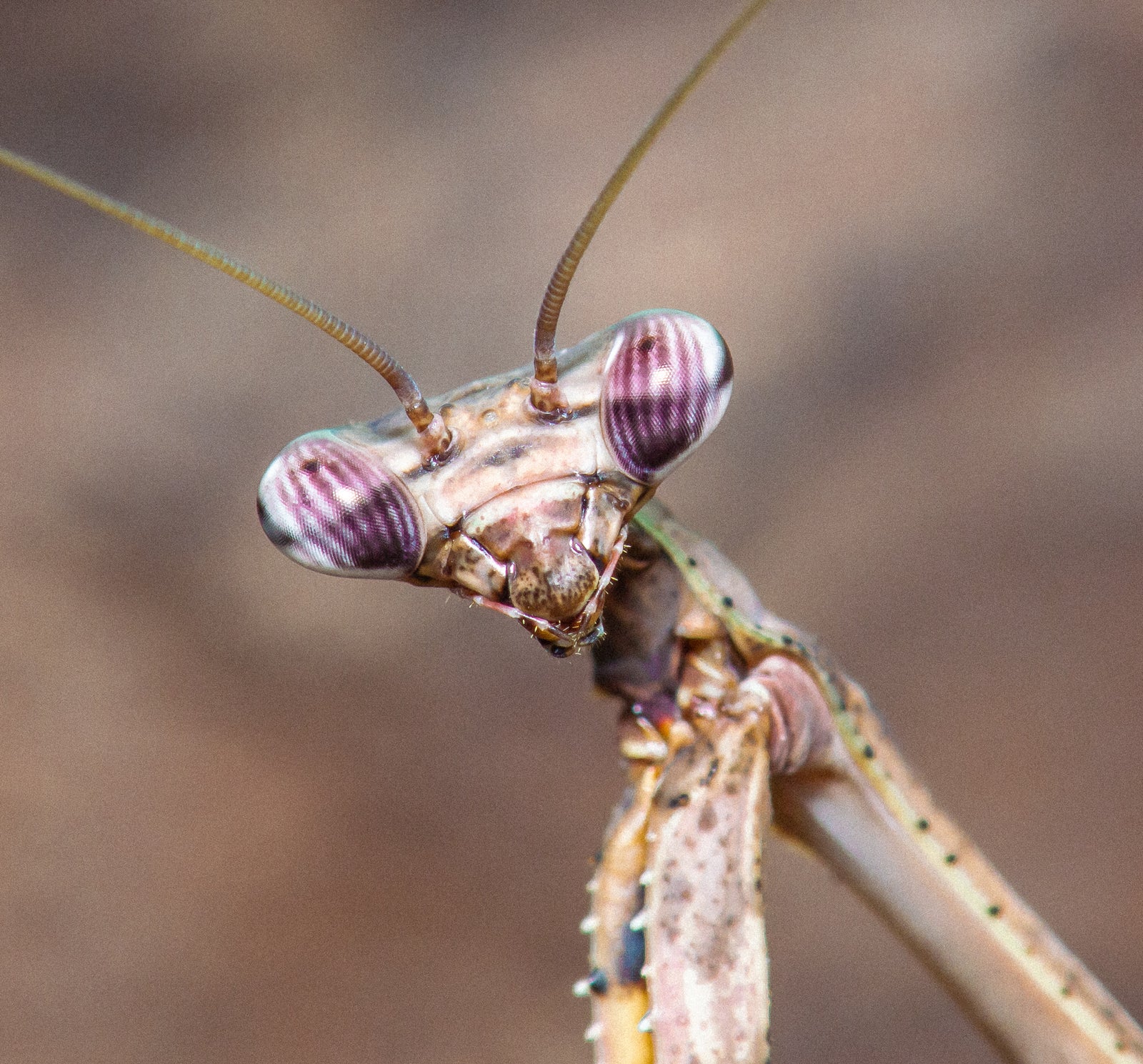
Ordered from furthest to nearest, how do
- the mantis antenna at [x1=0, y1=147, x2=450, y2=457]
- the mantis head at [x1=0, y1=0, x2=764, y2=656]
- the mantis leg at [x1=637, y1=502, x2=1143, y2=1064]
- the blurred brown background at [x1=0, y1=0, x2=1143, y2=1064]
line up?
the blurred brown background at [x1=0, y1=0, x2=1143, y2=1064] < the mantis leg at [x1=637, y1=502, x2=1143, y2=1064] < the mantis head at [x1=0, y1=0, x2=764, y2=656] < the mantis antenna at [x1=0, y1=147, x2=450, y2=457]

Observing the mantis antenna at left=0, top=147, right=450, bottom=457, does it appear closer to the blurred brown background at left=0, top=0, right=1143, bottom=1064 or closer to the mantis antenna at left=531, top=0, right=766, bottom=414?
the mantis antenna at left=531, top=0, right=766, bottom=414

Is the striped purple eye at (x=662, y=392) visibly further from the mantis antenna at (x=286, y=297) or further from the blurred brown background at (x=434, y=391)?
the blurred brown background at (x=434, y=391)

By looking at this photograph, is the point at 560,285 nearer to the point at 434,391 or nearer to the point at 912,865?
the point at 912,865

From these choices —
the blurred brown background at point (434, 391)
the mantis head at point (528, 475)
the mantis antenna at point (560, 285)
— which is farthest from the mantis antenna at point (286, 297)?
the blurred brown background at point (434, 391)

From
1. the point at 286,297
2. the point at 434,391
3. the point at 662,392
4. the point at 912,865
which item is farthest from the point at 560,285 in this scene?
the point at 434,391

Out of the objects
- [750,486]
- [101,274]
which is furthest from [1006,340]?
[101,274]

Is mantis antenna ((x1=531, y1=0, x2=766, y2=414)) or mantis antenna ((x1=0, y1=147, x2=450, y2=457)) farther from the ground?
mantis antenna ((x1=0, y1=147, x2=450, y2=457))

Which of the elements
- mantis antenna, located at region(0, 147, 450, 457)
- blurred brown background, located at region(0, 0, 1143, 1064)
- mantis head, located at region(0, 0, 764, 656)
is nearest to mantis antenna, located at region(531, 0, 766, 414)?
mantis head, located at region(0, 0, 764, 656)
